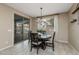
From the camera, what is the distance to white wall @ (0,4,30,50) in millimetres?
4898

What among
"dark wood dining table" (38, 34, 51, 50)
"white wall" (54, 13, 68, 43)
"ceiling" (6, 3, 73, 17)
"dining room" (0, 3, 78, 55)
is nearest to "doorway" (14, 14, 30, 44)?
"dining room" (0, 3, 78, 55)

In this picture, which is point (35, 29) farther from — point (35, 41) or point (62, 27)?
point (35, 41)

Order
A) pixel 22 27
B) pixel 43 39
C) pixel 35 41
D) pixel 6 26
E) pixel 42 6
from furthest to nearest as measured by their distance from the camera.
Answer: pixel 22 27 < pixel 42 6 < pixel 6 26 < pixel 43 39 < pixel 35 41

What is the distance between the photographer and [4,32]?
5.07 metres

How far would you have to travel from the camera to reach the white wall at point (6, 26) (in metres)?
4.90

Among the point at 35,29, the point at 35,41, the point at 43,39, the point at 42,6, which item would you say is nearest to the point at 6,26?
the point at 35,41

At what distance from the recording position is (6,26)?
17.2ft

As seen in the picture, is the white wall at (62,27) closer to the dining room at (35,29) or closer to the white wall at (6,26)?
the dining room at (35,29)

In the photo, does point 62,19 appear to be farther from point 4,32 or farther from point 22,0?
point 22,0

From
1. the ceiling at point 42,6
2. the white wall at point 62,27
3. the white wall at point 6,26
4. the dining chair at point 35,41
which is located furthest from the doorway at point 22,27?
the white wall at point 62,27

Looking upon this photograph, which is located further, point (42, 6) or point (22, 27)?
point (22, 27)

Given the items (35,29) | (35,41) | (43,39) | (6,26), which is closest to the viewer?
(35,41)

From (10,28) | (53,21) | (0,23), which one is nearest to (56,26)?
(53,21)
